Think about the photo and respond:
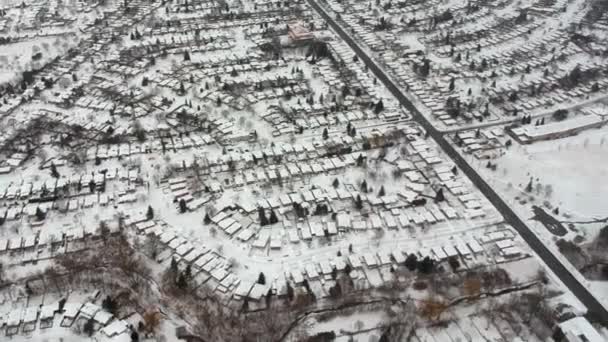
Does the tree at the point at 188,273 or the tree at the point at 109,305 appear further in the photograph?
the tree at the point at 188,273

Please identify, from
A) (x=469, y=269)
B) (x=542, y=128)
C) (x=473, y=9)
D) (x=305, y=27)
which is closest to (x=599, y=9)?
(x=473, y=9)

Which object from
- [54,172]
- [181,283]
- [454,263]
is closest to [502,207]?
[454,263]

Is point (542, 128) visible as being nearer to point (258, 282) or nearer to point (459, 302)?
point (459, 302)

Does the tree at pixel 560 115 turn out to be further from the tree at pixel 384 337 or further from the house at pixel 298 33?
the tree at pixel 384 337

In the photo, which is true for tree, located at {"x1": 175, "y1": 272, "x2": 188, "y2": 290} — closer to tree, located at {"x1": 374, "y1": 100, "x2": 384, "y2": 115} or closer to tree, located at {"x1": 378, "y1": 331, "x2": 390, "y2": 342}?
tree, located at {"x1": 378, "y1": 331, "x2": 390, "y2": 342}

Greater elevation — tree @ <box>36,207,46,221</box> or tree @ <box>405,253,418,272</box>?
tree @ <box>36,207,46,221</box>

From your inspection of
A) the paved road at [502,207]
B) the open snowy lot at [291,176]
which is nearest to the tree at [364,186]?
the open snowy lot at [291,176]

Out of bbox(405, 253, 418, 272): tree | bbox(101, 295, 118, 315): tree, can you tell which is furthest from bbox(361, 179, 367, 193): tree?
bbox(101, 295, 118, 315): tree

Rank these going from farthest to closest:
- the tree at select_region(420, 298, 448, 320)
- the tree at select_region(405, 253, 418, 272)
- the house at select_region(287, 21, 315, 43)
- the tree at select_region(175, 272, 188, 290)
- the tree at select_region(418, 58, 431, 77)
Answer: the house at select_region(287, 21, 315, 43)
the tree at select_region(418, 58, 431, 77)
the tree at select_region(405, 253, 418, 272)
the tree at select_region(175, 272, 188, 290)
the tree at select_region(420, 298, 448, 320)

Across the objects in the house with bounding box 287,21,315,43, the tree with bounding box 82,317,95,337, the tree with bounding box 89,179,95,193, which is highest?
the house with bounding box 287,21,315,43
